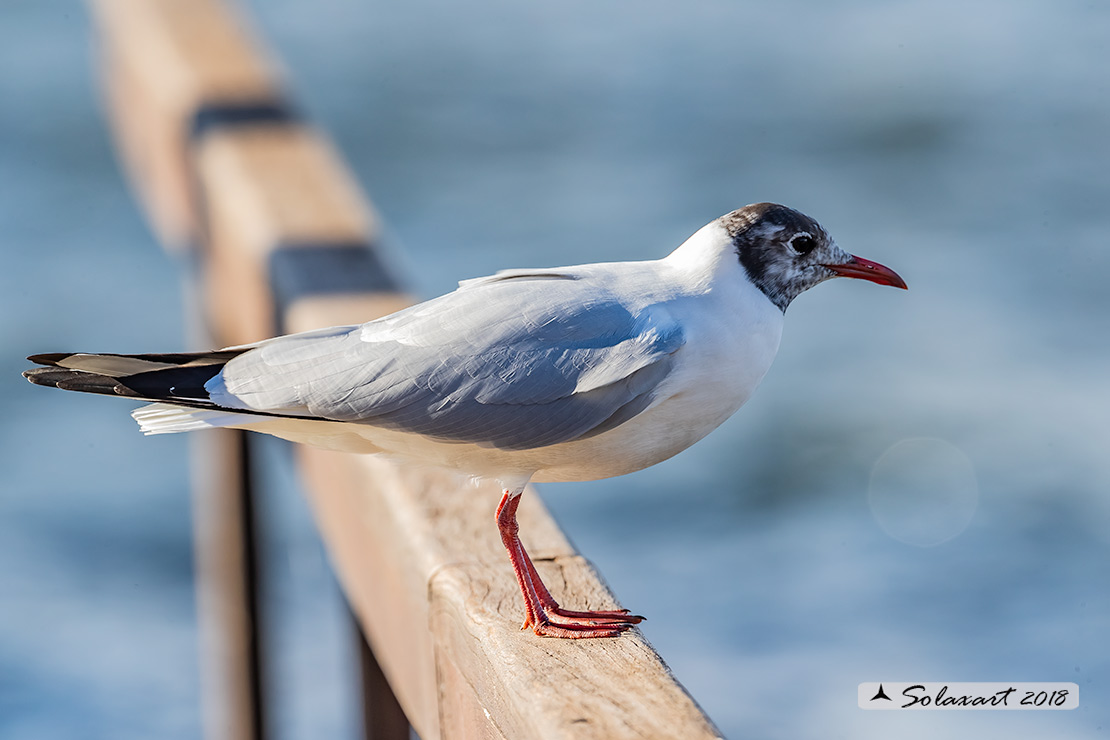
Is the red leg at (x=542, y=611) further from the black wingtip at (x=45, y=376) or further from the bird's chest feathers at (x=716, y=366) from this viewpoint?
the black wingtip at (x=45, y=376)

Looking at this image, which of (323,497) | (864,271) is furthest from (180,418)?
(864,271)

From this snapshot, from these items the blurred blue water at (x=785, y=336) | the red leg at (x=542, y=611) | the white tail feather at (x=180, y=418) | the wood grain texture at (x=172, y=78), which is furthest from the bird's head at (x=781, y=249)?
the blurred blue water at (x=785, y=336)

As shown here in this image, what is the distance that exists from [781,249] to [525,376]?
14.0 inches

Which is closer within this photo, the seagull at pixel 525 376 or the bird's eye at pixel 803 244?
the seagull at pixel 525 376

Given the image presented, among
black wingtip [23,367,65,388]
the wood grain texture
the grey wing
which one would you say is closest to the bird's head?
the grey wing

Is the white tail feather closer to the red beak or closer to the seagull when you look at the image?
the seagull

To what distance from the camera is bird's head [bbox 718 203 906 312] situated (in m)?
1.65

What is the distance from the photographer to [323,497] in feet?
7.20

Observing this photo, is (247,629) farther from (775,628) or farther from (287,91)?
(775,628)

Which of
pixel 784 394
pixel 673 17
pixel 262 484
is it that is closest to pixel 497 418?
pixel 262 484

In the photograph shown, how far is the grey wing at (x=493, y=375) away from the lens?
61.3 inches

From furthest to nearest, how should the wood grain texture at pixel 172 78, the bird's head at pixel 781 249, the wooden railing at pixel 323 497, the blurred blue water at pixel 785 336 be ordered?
the blurred blue water at pixel 785 336 < the wood grain texture at pixel 172 78 < the bird's head at pixel 781 249 < the wooden railing at pixel 323 497

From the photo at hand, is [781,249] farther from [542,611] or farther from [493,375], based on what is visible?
[542,611]

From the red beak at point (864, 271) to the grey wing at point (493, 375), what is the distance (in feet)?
0.96
